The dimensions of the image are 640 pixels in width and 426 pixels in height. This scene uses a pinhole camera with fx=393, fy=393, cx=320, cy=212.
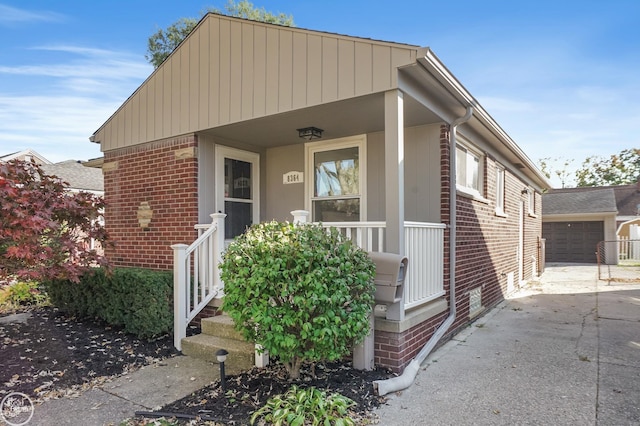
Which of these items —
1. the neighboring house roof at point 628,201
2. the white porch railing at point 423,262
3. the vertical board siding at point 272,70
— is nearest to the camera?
the white porch railing at point 423,262

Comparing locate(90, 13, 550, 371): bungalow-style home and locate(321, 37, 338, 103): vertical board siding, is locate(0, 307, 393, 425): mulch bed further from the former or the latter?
locate(321, 37, 338, 103): vertical board siding

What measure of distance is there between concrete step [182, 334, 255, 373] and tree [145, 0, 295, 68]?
17436 mm

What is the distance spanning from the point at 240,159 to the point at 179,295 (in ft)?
7.62

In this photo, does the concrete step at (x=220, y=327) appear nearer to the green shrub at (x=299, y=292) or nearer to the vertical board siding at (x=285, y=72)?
the green shrub at (x=299, y=292)

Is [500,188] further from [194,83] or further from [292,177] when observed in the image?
[194,83]

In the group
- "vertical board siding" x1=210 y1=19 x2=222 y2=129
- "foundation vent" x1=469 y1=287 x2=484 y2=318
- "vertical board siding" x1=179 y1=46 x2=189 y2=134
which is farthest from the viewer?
"foundation vent" x1=469 y1=287 x2=484 y2=318

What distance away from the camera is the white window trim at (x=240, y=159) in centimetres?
566

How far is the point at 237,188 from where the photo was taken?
605 centimetres

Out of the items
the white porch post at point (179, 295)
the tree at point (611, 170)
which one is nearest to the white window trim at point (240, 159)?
the white porch post at point (179, 295)

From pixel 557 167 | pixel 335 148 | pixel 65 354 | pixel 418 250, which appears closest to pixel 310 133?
pixel 335 148

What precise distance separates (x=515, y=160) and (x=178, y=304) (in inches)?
297

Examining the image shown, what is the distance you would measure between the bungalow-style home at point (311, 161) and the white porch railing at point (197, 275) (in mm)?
18

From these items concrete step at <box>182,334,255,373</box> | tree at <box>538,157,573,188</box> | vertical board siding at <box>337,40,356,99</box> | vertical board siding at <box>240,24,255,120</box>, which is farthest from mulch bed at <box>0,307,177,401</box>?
tree at <box>538,157,573,188</box>

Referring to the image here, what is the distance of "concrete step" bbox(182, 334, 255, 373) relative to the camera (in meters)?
3.90
